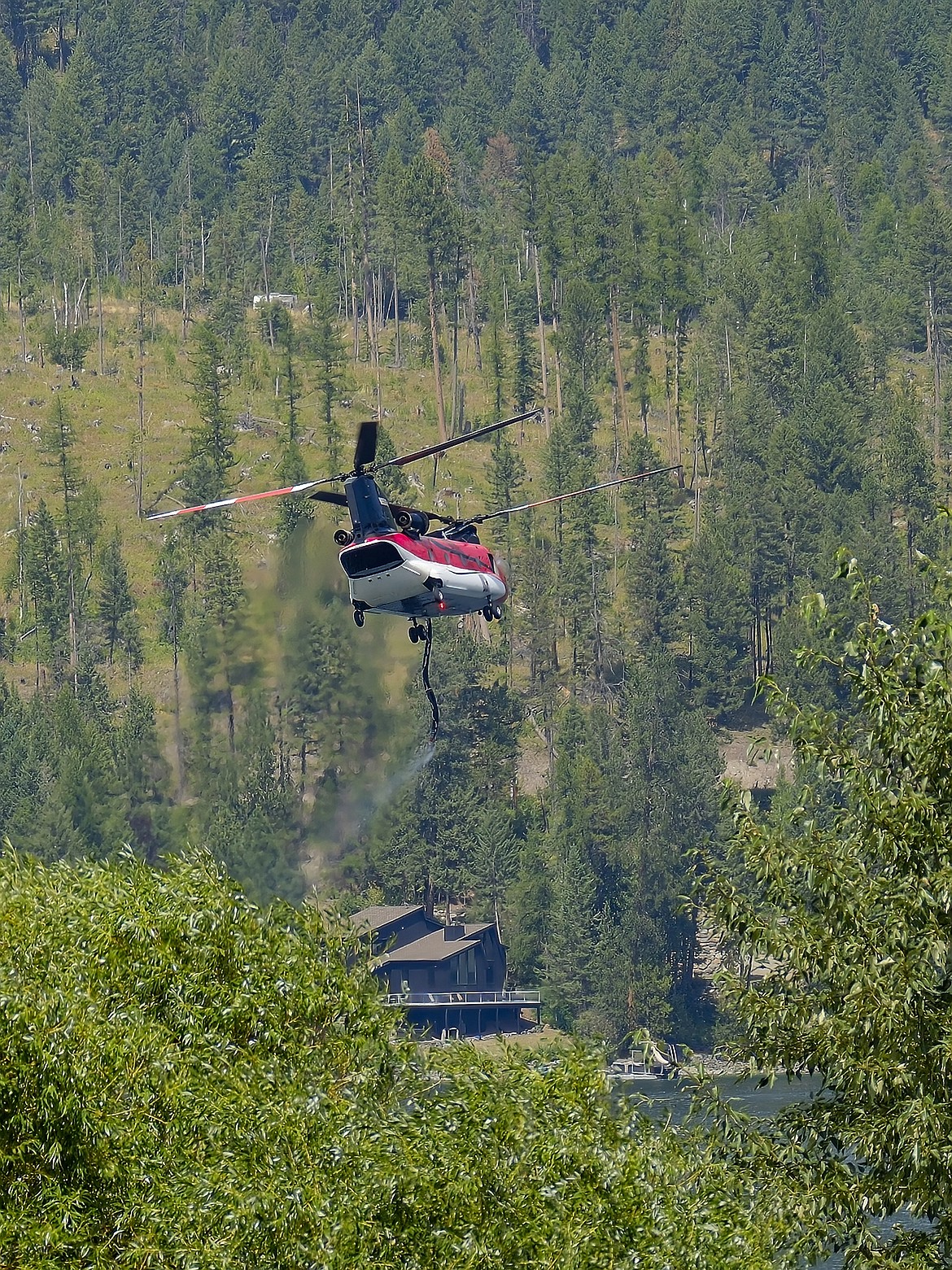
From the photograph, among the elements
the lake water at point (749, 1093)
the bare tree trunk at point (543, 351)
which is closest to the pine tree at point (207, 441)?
the bare tree trunk at point (543, 351)

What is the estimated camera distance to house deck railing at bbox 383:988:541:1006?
109250 mm

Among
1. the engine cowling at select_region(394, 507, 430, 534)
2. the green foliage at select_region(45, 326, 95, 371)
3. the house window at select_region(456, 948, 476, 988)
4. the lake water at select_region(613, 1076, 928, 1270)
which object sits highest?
the engine cowling at select_region(394, 507, 430, 534)

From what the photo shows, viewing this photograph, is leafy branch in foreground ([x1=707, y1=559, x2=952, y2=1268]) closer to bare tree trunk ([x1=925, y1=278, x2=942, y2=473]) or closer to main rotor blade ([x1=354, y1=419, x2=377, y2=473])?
main rotor blade ([x1=354, y1=419, x2=377, y2=473])

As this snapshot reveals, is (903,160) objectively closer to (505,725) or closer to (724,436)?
(724,436)

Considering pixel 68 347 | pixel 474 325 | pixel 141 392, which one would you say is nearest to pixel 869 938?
pixel 141 392

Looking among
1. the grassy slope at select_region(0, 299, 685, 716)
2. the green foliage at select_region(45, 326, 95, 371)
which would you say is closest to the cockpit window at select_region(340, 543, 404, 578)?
the grassy slope at select_region(0, 299, 685, 716)

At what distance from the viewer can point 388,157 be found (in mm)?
157000

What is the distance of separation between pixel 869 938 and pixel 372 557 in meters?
20.2

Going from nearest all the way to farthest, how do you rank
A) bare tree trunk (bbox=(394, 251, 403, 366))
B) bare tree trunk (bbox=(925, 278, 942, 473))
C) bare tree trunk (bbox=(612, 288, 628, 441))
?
1. bare tree trunk (bbox=(612, 288, 628, 441))
2. bare tree trunk (bbox=(925, 278, 942, 473))
3. bare tree trunk (bbox=(394, 251, 403, 366))

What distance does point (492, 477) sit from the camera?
135 m

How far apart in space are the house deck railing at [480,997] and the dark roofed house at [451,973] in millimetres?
36

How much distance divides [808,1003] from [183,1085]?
5829 mm

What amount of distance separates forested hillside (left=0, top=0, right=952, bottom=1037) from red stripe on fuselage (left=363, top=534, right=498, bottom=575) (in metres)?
37.0

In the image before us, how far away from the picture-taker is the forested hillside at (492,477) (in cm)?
11112
